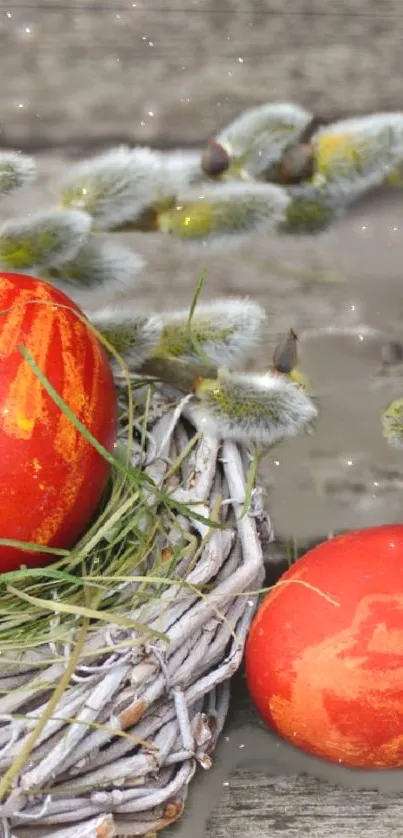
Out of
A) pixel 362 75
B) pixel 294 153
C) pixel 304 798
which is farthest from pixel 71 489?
pixel 362 75

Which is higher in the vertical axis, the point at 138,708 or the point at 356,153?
the point at 356,153

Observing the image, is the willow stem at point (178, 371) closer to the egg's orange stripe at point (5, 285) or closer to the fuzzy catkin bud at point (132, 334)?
the fuzzy catkin bud at point (132, 334)

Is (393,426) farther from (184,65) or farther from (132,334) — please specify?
(184,65)

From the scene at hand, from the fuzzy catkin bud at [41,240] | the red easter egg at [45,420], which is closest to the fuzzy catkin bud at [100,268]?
the fuzzy catkin bud at [41,240]

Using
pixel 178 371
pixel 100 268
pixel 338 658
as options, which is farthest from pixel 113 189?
pixel 338 658

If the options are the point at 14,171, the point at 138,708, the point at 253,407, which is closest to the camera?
the point at 138,708

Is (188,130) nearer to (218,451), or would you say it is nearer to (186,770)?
(218,451)
